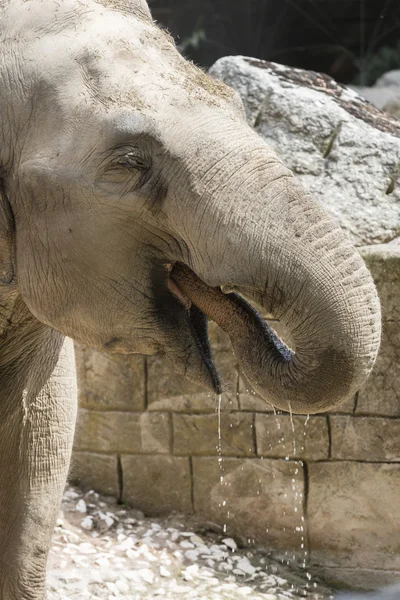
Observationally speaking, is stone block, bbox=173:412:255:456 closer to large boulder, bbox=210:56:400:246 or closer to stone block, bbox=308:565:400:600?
stone block, bbox=308:565:400:600

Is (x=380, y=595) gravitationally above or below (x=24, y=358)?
below

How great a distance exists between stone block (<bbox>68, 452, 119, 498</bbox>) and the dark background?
5681mm

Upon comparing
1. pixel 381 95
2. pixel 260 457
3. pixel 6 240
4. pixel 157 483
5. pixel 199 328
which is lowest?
pixel 157 483

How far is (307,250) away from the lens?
1.57m

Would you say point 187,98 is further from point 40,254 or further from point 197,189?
Answer: point 40,254

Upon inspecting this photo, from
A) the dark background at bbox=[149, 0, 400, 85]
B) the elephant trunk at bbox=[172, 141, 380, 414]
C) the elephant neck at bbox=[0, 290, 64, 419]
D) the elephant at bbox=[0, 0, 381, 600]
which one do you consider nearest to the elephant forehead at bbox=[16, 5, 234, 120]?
the elephant at bbox=[0, 0, 381, 600]

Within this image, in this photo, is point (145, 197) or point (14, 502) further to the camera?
point (14, 502)

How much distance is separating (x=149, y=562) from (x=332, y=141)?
2.00m

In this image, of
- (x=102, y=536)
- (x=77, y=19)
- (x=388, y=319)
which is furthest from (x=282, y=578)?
(x=77, y=19)

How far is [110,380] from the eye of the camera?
452 cm

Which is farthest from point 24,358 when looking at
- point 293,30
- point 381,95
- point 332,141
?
point 293,30

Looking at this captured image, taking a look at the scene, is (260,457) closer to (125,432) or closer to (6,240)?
(125,432)

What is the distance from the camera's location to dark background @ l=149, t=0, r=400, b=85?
9.70 metres

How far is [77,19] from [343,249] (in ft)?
2.17
